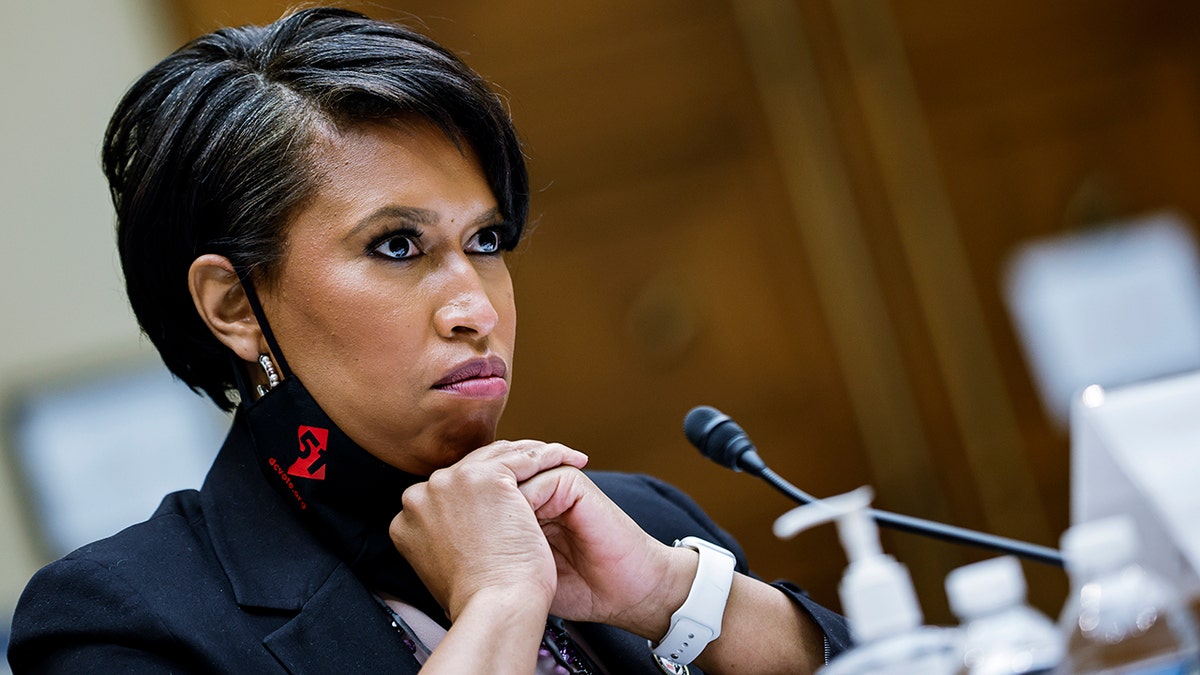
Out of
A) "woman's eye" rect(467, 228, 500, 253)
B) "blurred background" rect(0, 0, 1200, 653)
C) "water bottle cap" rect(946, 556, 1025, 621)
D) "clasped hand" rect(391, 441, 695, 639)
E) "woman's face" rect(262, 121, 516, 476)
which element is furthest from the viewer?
"blurred background" rect(0, 0, 1200, 653)

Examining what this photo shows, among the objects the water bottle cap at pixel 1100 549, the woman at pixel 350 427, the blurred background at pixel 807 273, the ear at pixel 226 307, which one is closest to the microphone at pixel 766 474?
the woman at pixel 350 427

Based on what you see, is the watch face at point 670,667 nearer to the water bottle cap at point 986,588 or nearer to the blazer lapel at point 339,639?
the blazer lapel at point 339,639

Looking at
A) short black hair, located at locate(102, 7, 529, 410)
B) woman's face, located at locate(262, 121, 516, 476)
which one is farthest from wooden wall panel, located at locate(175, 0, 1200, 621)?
woman's face, located at locate(262, 121, 516, 476)

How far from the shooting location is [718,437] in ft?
4.29

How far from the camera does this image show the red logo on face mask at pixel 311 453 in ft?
4.20

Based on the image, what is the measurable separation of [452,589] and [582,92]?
2.36 meters

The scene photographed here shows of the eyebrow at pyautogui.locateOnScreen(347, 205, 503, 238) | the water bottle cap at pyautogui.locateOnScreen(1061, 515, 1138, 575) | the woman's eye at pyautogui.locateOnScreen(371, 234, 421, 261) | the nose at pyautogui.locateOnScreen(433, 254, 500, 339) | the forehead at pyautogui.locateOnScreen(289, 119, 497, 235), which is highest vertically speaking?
the forehead at pyautogui.locateOnScreen(289, 119, 497, 235)

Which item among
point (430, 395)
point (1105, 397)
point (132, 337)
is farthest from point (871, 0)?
point (430, 395)

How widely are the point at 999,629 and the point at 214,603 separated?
0.71 m

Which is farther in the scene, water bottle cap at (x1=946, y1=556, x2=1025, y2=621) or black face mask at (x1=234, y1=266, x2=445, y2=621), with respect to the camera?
black face mask at (x1=234, y1=266, x2=445, y2=621)

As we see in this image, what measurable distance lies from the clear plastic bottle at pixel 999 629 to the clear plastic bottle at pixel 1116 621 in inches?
0.7

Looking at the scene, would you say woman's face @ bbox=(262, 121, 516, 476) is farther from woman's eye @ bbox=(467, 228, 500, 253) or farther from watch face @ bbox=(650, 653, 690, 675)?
watch face @ bbox=(650, 653, 690, 675)

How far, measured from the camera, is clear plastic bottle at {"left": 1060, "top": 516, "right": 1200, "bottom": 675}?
0.84 m

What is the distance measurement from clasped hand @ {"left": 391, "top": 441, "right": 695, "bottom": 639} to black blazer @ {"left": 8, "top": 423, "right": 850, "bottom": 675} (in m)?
0.09
